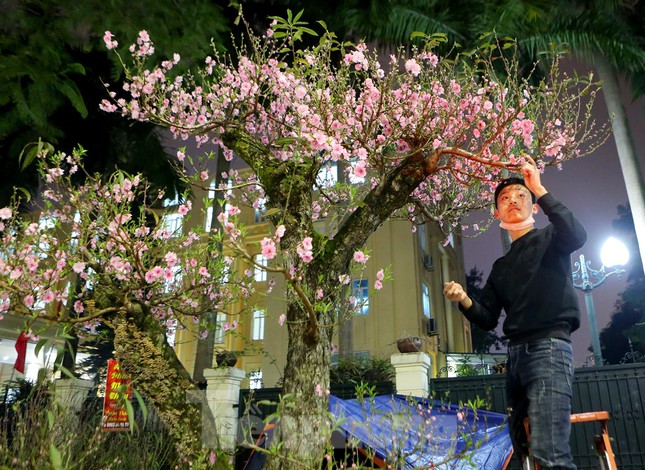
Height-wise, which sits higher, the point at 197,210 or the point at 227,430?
the point at 197,210

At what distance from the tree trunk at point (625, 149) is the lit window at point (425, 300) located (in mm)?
11916

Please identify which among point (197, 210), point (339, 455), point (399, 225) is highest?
point (197, 210)

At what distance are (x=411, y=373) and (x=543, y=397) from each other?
5.94 meters

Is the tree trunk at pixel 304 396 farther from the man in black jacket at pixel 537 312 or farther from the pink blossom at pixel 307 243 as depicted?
the man in black jacket at pixel 537 312

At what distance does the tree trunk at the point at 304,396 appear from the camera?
374 centimetres

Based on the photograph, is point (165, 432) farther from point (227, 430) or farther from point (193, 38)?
point (193, 38)

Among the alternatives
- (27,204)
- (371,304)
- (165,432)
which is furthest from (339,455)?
(371,304)

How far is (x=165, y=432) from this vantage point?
6547 millimetres

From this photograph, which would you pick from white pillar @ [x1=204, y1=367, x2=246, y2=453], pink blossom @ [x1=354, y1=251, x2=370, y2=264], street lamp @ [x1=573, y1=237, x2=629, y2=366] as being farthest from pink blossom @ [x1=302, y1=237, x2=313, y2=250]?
street lamp @ [x1=573, y1=237, x2=629, y2=366]

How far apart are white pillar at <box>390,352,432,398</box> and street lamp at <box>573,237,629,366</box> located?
14.1 ft

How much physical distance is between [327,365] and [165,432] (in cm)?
360

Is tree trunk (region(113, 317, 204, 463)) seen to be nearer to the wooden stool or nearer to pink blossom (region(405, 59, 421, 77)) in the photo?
the wooden stool

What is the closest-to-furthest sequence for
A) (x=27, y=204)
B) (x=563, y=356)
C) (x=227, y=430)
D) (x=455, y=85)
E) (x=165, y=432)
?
(x=563, y=356) < (x=455, y=85) < (x=165, y=432) < (x=227, y=430) < (x=27, y=204)

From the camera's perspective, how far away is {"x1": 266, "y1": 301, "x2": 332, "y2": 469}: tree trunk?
3.74 metres
